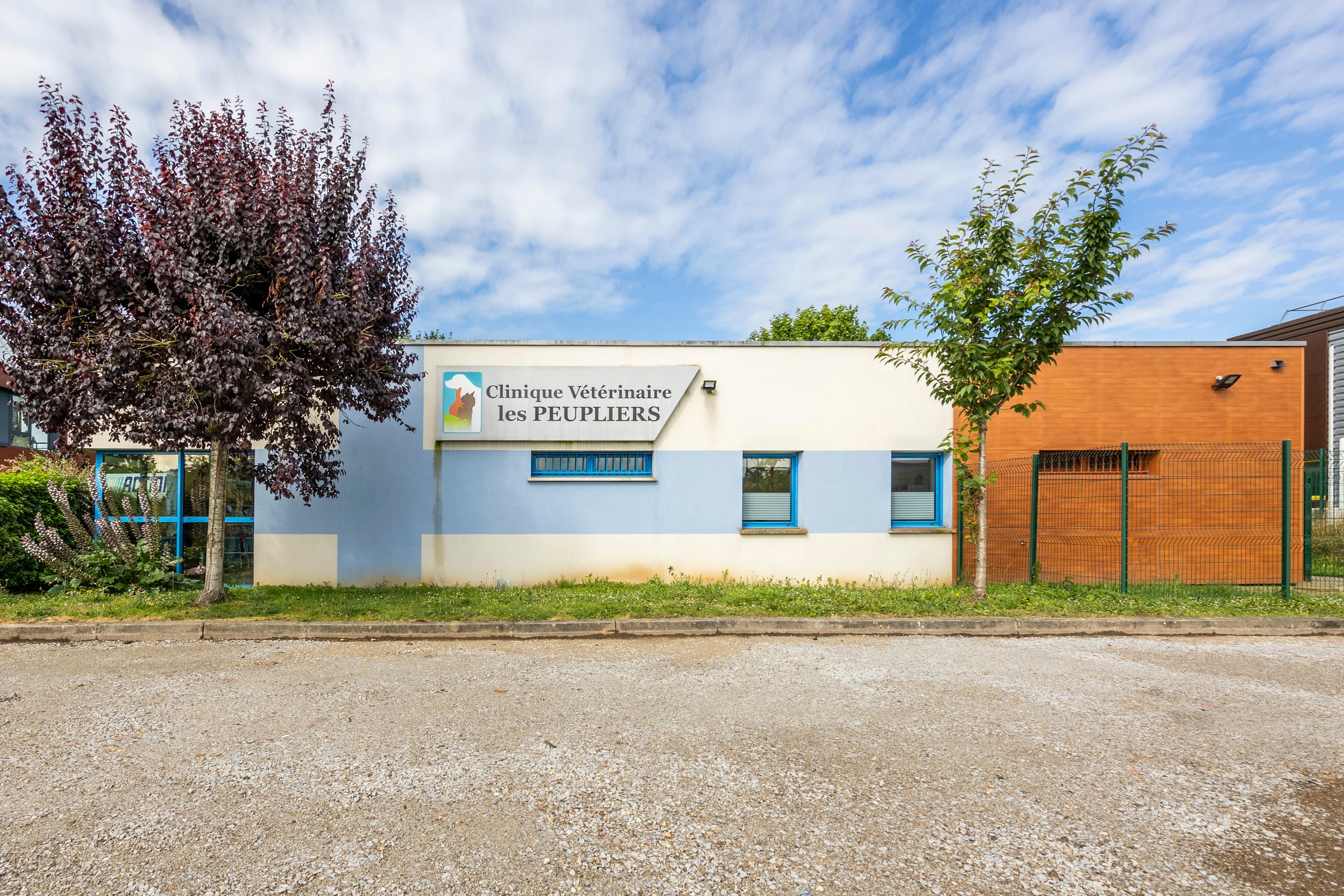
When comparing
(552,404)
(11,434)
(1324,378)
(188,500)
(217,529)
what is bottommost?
(217,529)

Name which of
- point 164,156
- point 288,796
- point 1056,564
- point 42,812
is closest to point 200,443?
point 164,156

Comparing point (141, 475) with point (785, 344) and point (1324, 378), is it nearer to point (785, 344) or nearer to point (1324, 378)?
point (785, 344)

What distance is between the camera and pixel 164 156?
6980mm

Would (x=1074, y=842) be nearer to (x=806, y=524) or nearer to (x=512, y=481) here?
(x=806, y=524)

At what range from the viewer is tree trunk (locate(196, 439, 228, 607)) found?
25.4 feet

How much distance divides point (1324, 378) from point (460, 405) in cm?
2555

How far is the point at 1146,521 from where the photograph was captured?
10320 mm

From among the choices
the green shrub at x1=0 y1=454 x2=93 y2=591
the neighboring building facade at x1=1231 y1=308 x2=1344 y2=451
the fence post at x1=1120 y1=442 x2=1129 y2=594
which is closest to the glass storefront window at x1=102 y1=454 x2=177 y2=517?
the green shrub at x1=0 y1=454 x2=93 y2=591

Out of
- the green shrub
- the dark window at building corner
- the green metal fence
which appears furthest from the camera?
the dark window at building corner

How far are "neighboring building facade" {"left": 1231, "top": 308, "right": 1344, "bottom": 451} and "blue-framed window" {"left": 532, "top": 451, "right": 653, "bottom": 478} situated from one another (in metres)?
20.3

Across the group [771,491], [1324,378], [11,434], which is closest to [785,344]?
[771,491]

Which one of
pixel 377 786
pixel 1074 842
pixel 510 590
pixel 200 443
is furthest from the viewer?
pixel 510 590

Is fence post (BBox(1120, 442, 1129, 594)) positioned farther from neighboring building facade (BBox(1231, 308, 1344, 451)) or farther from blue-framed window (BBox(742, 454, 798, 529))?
neighboring building facade (BBox(1231, 308, 1344, 451))

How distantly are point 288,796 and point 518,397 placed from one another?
7.31 metres
